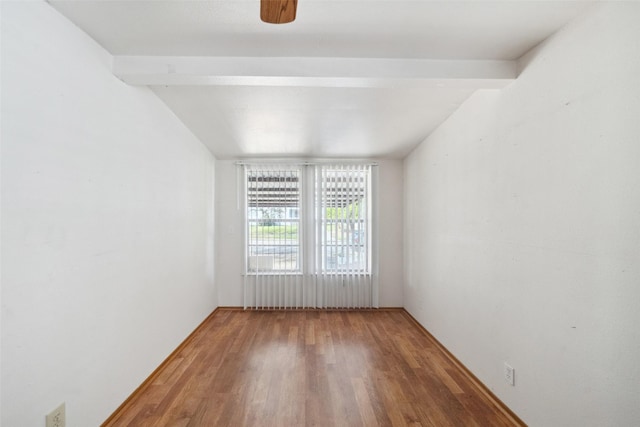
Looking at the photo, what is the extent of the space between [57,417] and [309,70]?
7.68 ft

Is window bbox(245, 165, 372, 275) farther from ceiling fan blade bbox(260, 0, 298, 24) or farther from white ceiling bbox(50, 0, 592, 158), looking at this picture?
ceiling fan blade bbox(260, 0, 298, 24)

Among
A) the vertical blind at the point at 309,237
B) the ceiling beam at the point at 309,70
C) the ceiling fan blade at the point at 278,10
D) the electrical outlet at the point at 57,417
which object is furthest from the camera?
the vertical blind at the point at 309,237

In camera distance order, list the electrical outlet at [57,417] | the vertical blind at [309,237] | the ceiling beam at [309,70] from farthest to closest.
A: the vertical blind at [309,237] → the ceiling beam at [309,70] → the electrical outlet at [57,417]

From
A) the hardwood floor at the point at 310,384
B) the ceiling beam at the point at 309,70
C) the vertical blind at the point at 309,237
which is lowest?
the hardwood floor at the point at 310,384

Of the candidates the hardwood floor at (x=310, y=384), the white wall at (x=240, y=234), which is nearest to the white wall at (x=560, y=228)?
the hardwood floor at (x=310, y=384)

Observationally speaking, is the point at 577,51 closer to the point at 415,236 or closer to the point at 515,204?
the point at 515,204

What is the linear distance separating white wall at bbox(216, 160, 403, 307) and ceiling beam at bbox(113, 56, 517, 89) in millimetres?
2663

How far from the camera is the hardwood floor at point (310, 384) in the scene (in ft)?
6.98

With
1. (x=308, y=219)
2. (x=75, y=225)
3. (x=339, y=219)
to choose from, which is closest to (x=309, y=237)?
(x=308, y=219)

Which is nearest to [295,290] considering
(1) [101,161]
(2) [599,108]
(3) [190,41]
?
(1) [101,161]

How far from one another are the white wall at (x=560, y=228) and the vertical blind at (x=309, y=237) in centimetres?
202

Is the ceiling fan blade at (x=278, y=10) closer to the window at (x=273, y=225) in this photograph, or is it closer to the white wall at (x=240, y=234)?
the window at (x=273, y=225)

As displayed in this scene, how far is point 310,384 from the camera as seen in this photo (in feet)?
8.39

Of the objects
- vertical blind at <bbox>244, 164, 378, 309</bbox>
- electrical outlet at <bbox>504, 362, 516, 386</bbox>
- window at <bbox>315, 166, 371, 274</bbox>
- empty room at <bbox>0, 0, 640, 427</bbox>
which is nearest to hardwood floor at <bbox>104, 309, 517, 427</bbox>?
empty room at <bbox>0, 0, 640, 427</bbox>
